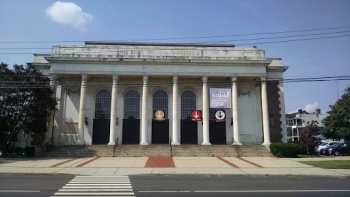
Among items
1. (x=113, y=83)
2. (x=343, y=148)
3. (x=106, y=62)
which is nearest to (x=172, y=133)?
(x=113, y=83)

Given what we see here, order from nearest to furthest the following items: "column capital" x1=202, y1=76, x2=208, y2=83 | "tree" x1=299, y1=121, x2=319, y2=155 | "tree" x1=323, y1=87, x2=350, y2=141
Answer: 1. "column capital" x1=202, y1=76, x2=208, y2=83
2. "tree" x1=299, y1=121, x2=319, y2=155
3. "tree" x1=323, y1=87, x2=350, y2=141

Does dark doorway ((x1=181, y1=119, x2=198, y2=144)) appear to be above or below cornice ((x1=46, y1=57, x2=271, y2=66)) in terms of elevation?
below

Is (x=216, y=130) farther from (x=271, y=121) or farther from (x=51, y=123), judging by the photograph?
(x=51, y=123)

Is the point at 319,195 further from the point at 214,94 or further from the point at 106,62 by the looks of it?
the point at 106,62

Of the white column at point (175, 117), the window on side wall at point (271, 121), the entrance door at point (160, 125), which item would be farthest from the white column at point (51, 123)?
the window on side wall at point (271, 121)

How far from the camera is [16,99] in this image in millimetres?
28219

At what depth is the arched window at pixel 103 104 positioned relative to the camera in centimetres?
3666

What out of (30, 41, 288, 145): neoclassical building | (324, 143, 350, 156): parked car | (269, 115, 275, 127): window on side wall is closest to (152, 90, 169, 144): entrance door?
(30, 41, 288, 145): neoclassical building

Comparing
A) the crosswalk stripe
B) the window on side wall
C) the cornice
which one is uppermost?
the cornice

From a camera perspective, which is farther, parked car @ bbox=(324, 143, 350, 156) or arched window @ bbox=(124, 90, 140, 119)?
arched window @ bbox=(124, 90, 140, 119)

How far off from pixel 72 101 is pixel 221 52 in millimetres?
18485

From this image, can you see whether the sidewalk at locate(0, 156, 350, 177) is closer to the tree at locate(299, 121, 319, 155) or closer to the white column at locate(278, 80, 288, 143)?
the white column at locate(278, 80, 288, 143)

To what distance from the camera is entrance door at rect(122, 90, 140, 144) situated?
36344 mm

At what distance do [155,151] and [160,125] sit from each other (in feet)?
20.3
